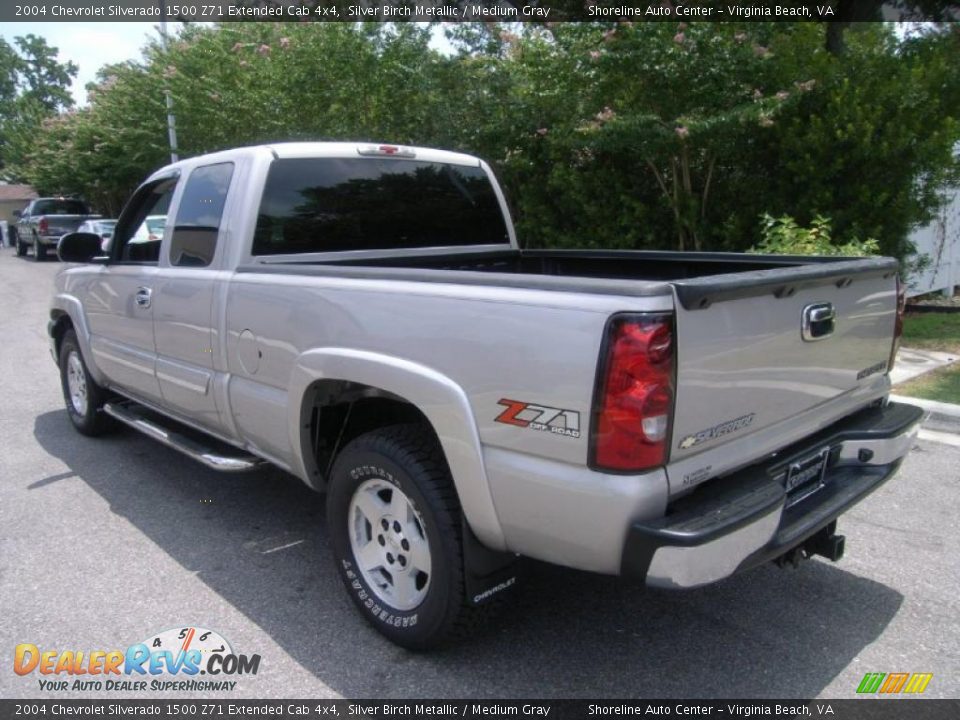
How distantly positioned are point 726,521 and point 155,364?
3.42 meters

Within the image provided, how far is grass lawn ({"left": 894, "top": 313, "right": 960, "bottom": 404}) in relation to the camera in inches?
252

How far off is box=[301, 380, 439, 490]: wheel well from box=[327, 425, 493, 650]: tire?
235 millimetres

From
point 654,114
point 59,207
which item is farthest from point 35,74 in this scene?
point 654,114

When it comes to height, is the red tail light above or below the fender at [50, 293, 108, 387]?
above

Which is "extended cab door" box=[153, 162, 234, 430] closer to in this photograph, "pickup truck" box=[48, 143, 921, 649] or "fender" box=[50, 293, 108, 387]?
"pickup truck" box=[48, 143, 921, 649]

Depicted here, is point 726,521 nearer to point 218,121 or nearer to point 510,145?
point 510,145

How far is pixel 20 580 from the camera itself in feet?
11.9

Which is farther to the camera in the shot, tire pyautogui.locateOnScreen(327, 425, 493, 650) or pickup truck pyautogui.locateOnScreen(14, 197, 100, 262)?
pickup truck pyautogui.locateOnScreen(14, 197, 100, 262)

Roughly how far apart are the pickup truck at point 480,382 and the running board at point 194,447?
0.03 m

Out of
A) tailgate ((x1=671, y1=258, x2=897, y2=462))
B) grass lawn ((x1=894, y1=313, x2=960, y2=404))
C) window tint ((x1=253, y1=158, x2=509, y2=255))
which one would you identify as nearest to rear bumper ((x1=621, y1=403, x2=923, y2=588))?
tailgate ((x1=671, y1=258, x2=897, y2=462))

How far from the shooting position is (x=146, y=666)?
2.99m

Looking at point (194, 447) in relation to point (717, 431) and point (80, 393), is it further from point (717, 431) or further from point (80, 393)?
point (717, 431)

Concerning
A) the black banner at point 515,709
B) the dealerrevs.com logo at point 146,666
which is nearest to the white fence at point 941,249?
the black banner at point 515,709

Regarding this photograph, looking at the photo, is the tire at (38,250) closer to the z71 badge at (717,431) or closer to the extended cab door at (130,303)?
the extended cab door at (130,303)
